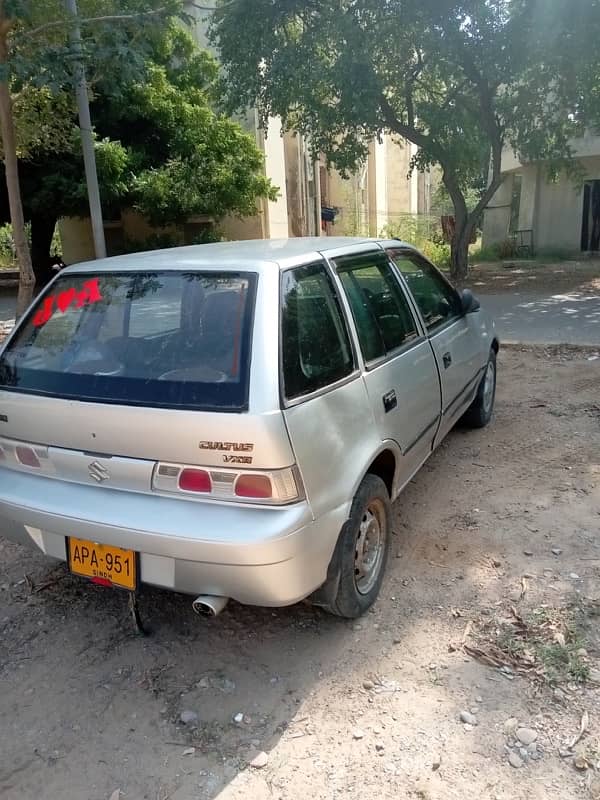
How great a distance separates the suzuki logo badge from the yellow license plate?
25 centimetres

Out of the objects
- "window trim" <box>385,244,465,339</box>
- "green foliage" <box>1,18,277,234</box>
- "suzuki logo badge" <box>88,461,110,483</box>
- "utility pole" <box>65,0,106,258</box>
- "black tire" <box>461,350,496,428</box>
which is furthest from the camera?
"green foliage" <box>1,18,277,234</box>

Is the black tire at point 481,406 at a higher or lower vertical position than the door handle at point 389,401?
lower

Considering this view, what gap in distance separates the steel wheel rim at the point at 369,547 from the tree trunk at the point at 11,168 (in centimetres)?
558

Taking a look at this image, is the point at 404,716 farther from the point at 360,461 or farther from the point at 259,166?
the point at 259,166

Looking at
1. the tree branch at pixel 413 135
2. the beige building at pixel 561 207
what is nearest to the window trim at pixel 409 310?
the tree branch at pixel 413 135

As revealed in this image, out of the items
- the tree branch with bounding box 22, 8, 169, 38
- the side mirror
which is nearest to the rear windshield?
the side mirror

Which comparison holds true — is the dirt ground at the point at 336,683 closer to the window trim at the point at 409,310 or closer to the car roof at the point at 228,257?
the window trim at the point at 409,310

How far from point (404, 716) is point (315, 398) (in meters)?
1.24

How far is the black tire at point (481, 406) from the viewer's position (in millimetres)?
5102

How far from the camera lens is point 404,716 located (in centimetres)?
237

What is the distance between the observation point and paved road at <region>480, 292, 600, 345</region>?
888 cm

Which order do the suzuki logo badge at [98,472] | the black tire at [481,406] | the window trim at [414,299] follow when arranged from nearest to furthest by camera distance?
1. the suzuki logo badge at [98,472]
2. the window trim at [414,299]
3. the black tire at [481,406]

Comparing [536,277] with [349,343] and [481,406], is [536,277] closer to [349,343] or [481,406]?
[481,406]

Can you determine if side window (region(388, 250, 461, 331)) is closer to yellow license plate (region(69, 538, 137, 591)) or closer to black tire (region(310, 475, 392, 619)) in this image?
black tire (region(310, 475, 392, 619))
